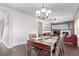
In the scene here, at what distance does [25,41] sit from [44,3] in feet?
2.77

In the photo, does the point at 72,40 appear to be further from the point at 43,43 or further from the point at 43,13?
the point at 43,13

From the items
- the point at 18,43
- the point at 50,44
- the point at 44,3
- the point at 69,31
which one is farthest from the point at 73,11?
the point at 18,43

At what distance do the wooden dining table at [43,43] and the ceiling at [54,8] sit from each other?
467 mm

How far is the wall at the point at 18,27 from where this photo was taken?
1.98m

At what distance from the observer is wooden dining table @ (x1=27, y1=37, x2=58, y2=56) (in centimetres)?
198

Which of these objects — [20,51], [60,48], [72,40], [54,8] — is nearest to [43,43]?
[60,48]

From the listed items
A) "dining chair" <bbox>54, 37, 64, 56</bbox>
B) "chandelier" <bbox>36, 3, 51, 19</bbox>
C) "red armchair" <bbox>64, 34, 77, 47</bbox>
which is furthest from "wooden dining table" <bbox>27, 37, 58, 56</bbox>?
"chandelier" <bbox>36, 3, 51, 19</bbox>

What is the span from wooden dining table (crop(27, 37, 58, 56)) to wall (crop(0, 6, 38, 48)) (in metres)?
0.16

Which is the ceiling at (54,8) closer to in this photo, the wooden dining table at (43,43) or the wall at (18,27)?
the wall at (18,27)

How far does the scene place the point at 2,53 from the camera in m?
1.96

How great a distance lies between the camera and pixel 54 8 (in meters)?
1.98

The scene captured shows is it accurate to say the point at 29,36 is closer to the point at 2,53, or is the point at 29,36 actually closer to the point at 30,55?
the point at 30,55

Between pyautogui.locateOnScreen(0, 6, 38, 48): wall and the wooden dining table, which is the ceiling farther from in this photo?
the wooden dining table

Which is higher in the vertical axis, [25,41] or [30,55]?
[25,41]
